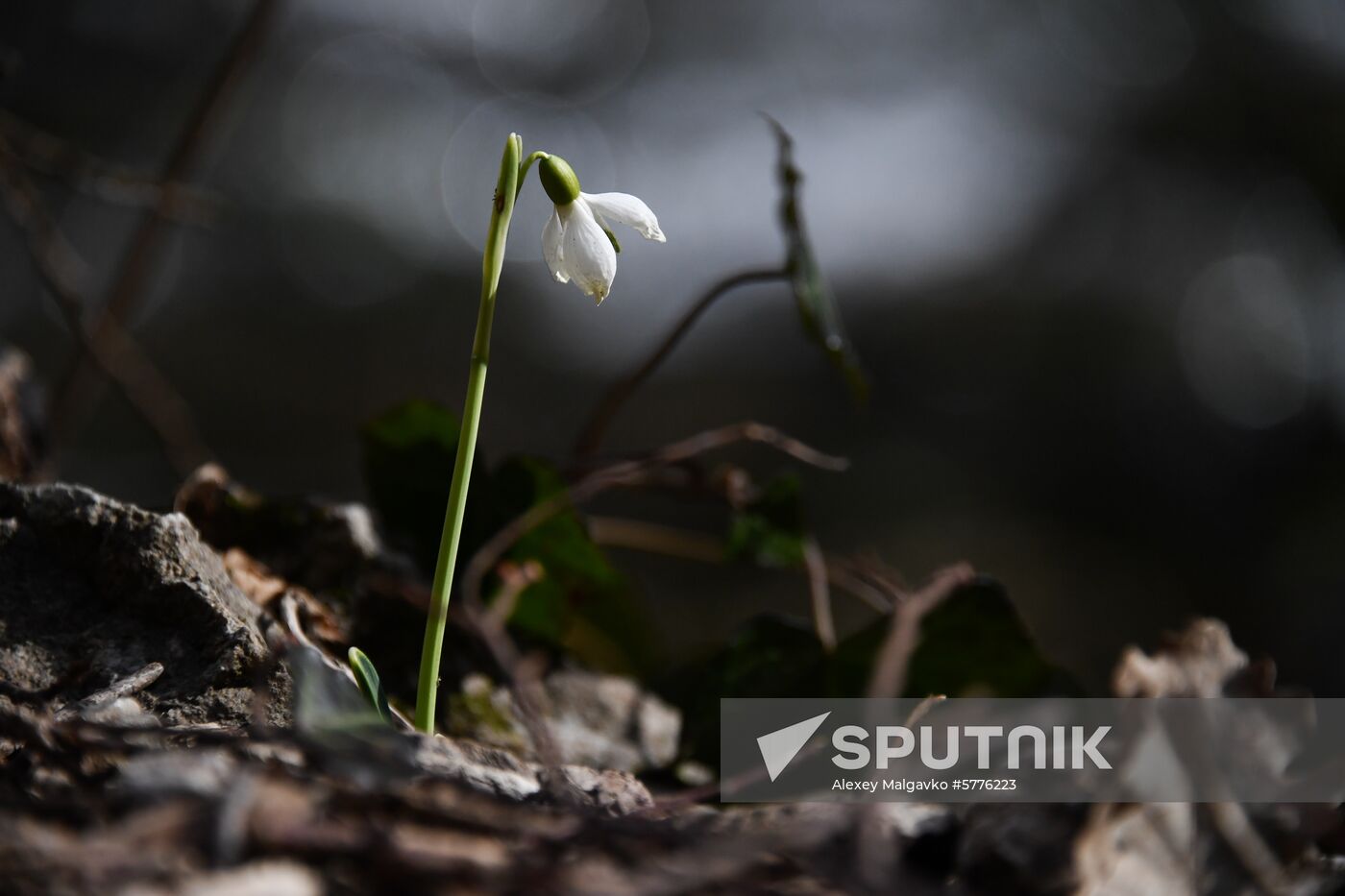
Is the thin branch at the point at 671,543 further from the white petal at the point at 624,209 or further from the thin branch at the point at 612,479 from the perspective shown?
the white petal at the point at 624,209

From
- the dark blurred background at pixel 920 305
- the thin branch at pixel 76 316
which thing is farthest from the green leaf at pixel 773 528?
the dark blurred background at pixel 920 305

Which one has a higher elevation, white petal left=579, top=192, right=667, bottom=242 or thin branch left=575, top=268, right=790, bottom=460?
thin branch left=575, top=268, right=790, bottom=460

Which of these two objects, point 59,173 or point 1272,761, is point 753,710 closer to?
point 1272,761

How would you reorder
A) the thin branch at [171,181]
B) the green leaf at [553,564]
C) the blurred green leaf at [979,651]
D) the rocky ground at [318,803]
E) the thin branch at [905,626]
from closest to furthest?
the rocky ground at [318,803] < the thin branch at [905,626] < the blurred green leaf at [979,651] < the green leaf at [553,564] < the thin branch at [171,181]

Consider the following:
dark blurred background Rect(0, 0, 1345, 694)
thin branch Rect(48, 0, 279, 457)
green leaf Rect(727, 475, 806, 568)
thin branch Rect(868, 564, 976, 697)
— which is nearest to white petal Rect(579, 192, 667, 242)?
thin branch Rect(868, 564, 976, 697)

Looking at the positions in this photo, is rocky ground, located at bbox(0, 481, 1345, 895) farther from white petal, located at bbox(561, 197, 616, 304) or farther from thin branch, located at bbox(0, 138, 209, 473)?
thin branch, located at bbox(0, 138, 209, 473)

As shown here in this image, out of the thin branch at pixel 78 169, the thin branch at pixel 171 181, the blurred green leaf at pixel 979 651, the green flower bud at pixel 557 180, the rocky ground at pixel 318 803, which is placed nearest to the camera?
the rocky ground at pixel 318 803

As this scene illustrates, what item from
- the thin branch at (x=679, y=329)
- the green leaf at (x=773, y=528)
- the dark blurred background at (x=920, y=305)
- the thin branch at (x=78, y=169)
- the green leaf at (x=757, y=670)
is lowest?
the green leaf at (x=757, y=670)

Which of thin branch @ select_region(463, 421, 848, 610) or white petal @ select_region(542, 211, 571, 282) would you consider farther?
thin branch @ select_region(463, 421, 848, 610)
